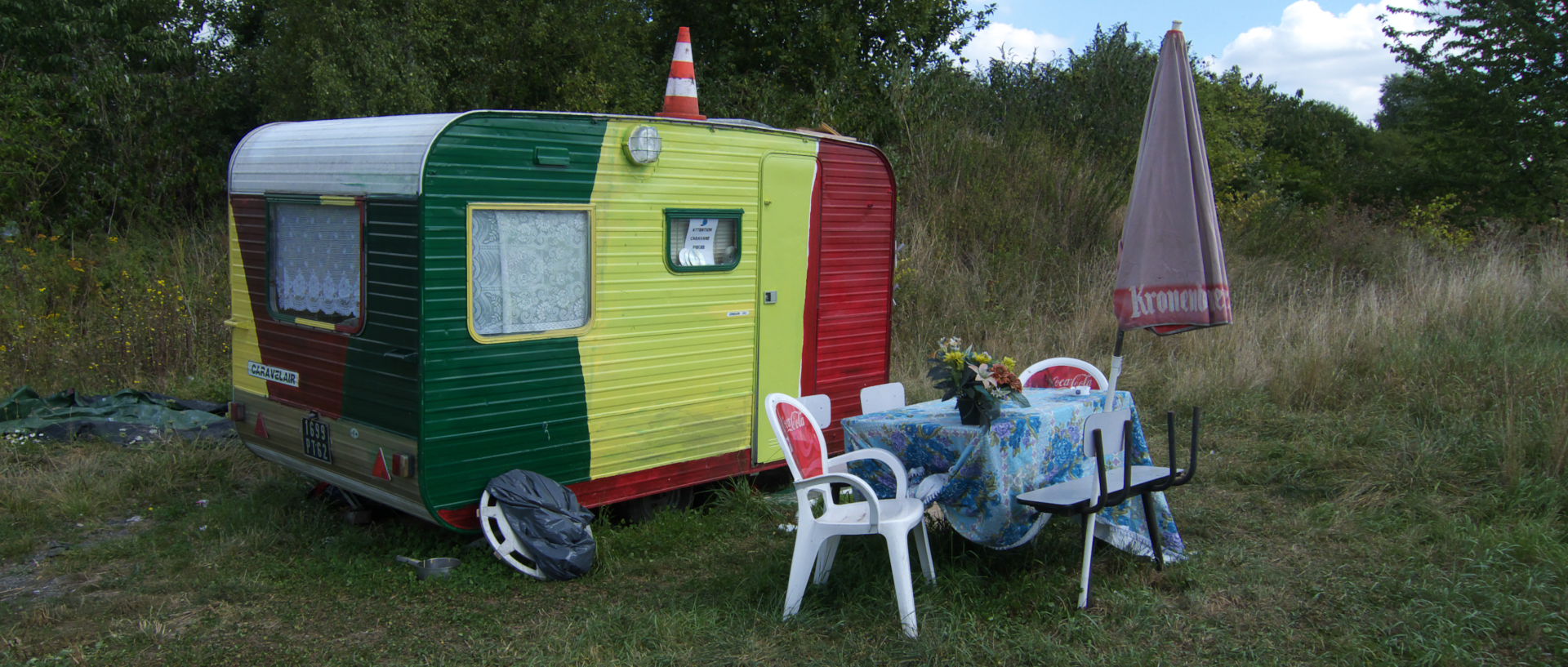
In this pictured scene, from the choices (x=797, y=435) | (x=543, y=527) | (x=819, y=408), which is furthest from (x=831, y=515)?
(x=543, y=527)

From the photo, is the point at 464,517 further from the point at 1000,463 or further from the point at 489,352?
the point at 1000,463

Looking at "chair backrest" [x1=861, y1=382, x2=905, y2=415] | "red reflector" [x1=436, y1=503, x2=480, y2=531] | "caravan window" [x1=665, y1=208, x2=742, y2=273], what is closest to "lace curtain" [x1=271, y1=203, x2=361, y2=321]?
"red reflector" [x1=436, y1=503, x2=480, y2=531]

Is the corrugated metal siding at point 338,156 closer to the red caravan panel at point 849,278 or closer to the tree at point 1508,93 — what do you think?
the red caravan panel at point 849,278

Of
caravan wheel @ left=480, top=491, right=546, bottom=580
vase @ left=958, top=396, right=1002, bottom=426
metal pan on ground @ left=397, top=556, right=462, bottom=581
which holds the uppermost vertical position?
vase @ left=958, top=396, right=1002, bottom=426

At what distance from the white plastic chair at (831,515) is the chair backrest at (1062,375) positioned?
127cm

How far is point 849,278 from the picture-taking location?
6789 millimetres

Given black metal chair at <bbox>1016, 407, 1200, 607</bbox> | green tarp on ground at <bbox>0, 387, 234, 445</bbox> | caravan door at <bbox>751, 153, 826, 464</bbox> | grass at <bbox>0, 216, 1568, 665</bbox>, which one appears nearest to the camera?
grass at <bbox>0, 216, 1568, 665</bbox>

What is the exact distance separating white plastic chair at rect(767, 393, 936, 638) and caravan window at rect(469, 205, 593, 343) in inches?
50.9

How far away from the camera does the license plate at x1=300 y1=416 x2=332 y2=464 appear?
5281mm

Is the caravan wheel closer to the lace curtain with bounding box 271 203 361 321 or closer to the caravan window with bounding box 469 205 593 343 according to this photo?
the caravan window with bounding box 469 205 593 343

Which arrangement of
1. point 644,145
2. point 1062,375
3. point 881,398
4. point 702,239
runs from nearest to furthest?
point 881,398, point 644,145, point 1062,375, point 702,239

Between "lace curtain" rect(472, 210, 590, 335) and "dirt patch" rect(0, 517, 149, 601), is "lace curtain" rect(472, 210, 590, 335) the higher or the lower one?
the higher one

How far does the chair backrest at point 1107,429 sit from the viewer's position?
14.3 ft

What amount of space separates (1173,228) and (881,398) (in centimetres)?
150
